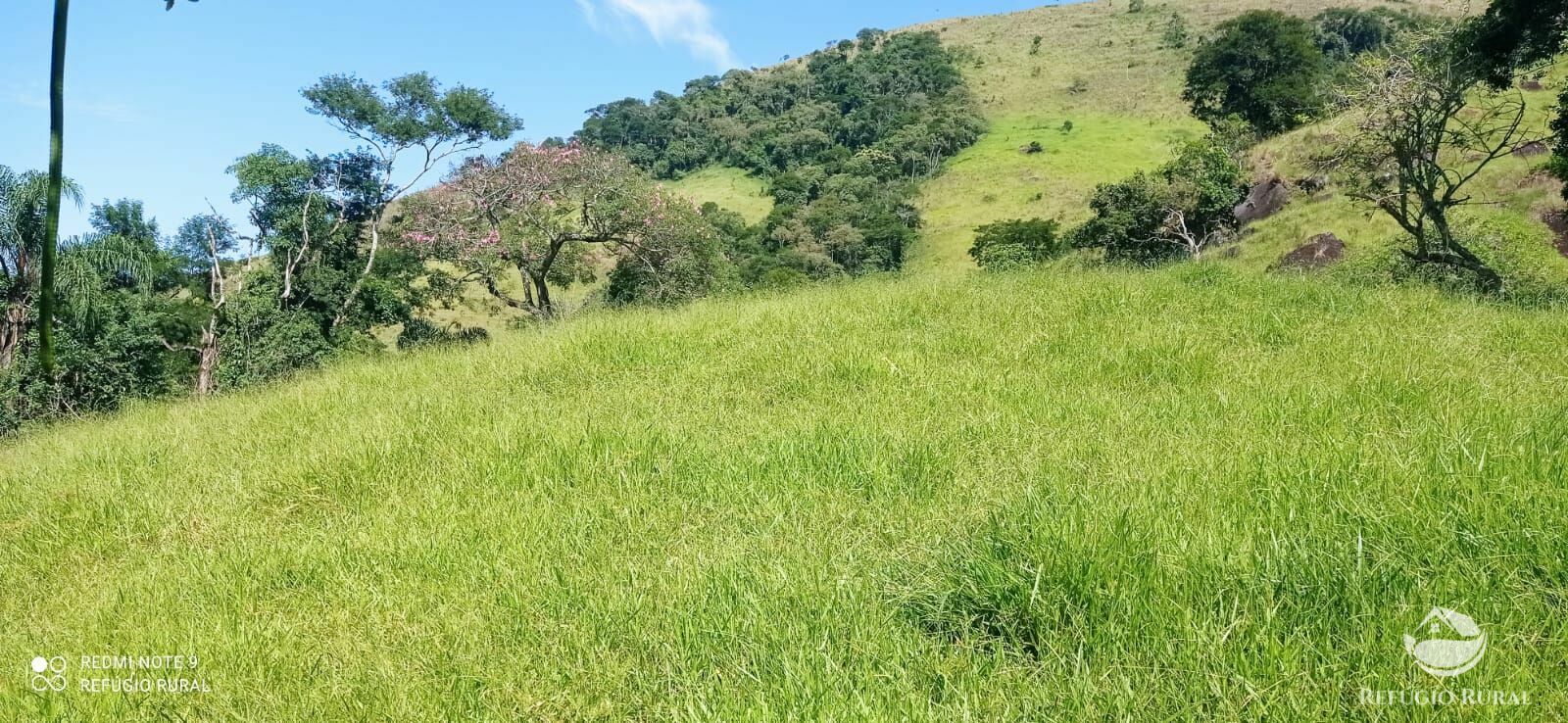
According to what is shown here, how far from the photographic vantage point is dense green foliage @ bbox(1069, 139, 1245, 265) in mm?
34594

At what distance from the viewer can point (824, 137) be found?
368 feet

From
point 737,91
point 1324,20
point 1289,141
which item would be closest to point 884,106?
point 737,91

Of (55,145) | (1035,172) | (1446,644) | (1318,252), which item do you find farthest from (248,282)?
(1035,172)

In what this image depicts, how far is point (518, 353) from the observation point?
6855mm

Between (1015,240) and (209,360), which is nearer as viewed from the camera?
(209,360)

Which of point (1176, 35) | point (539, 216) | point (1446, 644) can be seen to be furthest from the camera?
point (1176, 35)

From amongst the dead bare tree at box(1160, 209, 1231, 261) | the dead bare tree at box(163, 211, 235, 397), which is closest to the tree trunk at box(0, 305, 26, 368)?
the dead bare tree at box(163, 211, 235, 397)

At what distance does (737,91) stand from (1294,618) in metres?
156

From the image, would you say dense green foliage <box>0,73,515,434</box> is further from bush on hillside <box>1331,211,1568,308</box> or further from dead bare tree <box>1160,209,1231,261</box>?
dead bare tree <box>1160,209,1231,261</box>

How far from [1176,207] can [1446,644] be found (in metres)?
39.1

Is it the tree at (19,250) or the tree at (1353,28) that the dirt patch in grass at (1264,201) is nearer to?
the tree at (19,250)

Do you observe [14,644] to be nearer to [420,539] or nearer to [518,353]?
[420,539]

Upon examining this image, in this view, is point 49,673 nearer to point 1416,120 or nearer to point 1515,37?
point 1416,120

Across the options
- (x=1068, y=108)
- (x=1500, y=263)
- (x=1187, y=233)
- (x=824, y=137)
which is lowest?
(x=1500, y=263)
